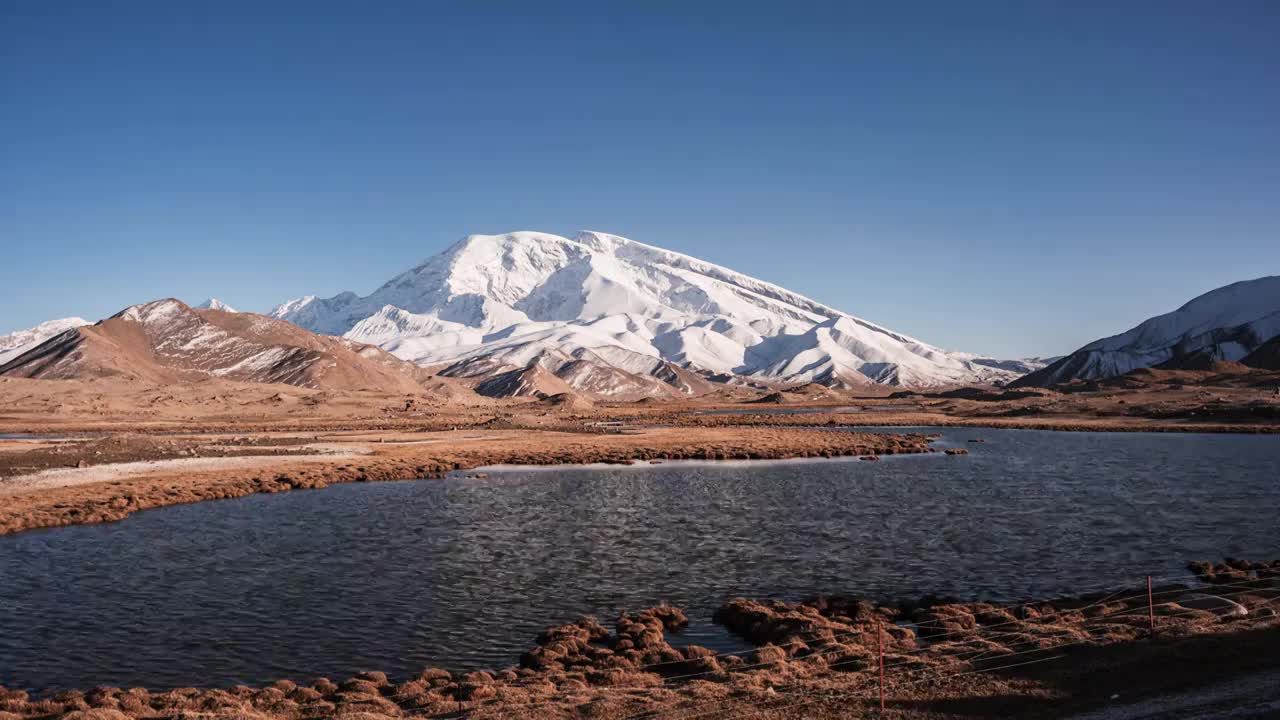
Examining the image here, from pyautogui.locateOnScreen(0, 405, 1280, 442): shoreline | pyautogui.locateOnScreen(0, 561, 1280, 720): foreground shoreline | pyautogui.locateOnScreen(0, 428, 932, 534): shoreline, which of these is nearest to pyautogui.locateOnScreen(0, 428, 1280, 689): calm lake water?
pyautogui.locateOnScreen(0, 561, 1280, 720): foreground shoreline

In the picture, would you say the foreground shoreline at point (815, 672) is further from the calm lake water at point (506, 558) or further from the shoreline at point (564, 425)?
the shoreline at point (564, 425)

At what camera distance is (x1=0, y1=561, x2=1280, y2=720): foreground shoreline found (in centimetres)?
1725

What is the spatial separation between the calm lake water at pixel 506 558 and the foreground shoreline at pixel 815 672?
187 cm

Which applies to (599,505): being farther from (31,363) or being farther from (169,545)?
(31,363)

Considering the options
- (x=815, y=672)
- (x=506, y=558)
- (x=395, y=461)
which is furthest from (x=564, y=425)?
(x=815, y=672)

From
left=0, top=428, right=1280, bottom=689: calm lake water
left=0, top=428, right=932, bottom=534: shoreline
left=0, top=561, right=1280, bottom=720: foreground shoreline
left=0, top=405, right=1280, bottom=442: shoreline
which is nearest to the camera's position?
left=0, top=561, right=1280, bottom=720: foreground shoreline

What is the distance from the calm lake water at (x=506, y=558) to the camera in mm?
23781

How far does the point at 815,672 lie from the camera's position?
19.8 meters

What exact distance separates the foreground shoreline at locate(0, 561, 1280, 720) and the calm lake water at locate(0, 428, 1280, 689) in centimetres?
187

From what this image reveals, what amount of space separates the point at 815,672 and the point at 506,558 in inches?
707

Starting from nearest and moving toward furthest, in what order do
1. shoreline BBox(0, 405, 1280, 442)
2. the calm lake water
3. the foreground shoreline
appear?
the foreground shoreline < the calm lake water < shoreline BBox(0, 405, 1280, 442)

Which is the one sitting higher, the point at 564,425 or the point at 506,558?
the point at 564,425

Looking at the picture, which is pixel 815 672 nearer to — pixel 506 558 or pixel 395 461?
pixel 506 558

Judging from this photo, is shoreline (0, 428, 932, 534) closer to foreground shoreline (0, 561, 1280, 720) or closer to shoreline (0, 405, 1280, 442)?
shoreline (0, 405, 1280, 442)
